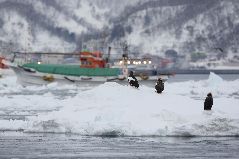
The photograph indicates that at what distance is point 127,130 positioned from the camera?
28.1 m

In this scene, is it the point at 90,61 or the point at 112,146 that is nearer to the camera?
the point at 112,146

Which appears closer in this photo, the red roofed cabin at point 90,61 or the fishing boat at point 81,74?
the fishing boat at point 81,74

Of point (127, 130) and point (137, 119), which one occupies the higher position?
point (137, 119)

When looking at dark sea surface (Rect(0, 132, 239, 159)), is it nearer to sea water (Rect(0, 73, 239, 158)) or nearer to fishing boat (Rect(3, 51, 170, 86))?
sea water (Rect(0, 73, 239, 158))

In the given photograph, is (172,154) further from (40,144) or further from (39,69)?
(39,69)

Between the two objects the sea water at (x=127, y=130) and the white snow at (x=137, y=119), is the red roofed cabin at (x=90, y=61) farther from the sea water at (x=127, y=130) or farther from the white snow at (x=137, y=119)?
the white snow at (x=137, y=119)

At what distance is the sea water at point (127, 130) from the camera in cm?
2256

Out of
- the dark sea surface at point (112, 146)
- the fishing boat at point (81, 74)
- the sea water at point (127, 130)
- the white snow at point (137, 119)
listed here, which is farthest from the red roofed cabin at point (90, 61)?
the dark sea surface at point (112, 146)

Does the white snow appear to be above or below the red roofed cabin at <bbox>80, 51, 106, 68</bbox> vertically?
below

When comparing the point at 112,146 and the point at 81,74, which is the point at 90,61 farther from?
the point at 112,146

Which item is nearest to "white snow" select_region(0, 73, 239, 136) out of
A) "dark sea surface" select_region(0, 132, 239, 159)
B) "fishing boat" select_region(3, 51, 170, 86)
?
"dark sea surface" select_region(0, 132, 239, 159)

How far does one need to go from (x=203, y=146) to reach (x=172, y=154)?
265cm

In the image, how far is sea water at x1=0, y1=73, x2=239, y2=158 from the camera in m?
22.6

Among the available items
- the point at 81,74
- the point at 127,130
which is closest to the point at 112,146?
the point at 127,130
